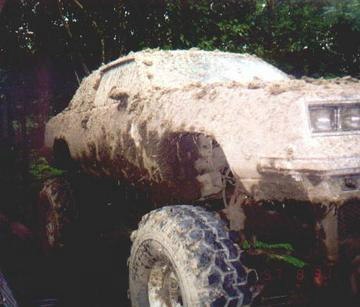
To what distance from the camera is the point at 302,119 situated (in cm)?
243

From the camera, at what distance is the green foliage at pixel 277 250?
352 cm

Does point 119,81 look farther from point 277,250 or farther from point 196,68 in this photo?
point 277,250

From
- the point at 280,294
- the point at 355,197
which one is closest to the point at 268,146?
the point at 355,197

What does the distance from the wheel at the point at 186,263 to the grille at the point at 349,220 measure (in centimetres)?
55

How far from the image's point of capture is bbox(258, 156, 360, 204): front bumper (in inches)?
91.7

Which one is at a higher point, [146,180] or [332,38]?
[332,38]

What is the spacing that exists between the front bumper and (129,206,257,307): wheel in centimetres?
56

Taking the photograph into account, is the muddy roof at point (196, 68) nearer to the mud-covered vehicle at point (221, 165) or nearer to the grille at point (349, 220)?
the mud-covered vehicle at point (221, 165)

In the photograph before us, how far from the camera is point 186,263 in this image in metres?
2.68

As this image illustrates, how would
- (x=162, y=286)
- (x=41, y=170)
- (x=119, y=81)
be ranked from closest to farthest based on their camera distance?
(x=162, y=286) → (x=119, y=81) → (x=41, y=170)

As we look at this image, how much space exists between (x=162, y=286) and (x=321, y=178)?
1.35 meters

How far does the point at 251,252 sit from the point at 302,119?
55.2 inches

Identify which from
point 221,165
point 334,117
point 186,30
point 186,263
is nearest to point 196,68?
point 221,165

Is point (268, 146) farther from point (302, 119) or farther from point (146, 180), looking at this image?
point (146, 180)
